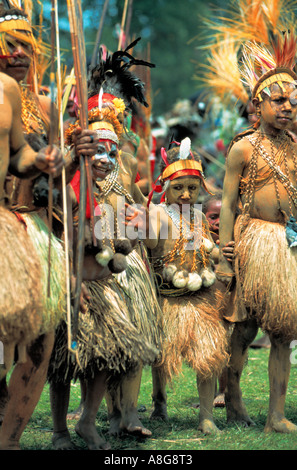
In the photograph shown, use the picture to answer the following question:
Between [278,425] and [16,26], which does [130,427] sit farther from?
[16,26]

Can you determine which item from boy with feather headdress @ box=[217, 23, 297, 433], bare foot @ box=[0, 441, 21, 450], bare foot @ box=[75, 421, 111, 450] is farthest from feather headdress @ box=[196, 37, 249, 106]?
bare foot @ box=[0, 441, 21, 450]

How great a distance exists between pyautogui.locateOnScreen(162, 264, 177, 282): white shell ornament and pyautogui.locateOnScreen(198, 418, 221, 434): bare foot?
0.88 metres

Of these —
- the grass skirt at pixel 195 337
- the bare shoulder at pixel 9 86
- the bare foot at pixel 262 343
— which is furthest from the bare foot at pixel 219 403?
the bare shoulder at pixel 9 86

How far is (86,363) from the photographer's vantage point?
12.4ft

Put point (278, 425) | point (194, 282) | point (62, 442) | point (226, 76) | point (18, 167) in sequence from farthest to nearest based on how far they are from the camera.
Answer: point (226, 76)
point (194, 282)
point (278, 425)
point (62, 442)
point (18, 167)

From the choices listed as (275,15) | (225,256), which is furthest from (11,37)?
(275,15)

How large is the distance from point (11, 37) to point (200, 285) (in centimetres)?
190

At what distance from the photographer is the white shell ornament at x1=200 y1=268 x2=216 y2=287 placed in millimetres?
4727

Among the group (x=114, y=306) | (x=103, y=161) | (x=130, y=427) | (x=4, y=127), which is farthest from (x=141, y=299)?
(x=4, y=127)

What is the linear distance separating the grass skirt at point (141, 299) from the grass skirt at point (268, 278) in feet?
1.75

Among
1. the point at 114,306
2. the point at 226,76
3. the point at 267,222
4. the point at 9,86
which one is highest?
the point at 226,76

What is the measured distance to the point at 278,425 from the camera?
14.2 feet

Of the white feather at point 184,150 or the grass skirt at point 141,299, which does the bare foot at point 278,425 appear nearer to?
the grass skirt at point 141,299

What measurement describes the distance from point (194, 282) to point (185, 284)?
0.06 meters
